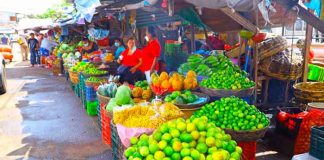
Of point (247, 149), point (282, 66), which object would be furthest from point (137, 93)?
point (282, 66)

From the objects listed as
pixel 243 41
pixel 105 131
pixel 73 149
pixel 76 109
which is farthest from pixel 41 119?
pixel 243 41

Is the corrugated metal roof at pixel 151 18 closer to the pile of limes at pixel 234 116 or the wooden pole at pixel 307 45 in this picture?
the wooden pole at pixel 307 45

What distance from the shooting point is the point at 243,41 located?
7180mm

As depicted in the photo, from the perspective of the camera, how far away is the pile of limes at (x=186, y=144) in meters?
2.32

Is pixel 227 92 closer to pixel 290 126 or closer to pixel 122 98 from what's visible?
pixel 290 126

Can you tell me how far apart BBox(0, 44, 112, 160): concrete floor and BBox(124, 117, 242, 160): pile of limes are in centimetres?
258

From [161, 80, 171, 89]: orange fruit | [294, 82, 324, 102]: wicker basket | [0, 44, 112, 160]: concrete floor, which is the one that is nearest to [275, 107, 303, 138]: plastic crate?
[294, 82, 324, 102]: wicker basket

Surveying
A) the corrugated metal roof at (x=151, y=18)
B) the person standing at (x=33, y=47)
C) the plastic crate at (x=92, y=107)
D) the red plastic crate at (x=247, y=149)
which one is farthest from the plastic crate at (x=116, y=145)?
the person standing at (x=33, y=47)

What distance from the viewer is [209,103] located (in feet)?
14.4

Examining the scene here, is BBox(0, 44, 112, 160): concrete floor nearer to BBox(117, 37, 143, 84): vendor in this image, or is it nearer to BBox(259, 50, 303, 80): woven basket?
BBox(117, 37, 143, 84): vendor

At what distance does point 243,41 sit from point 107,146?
13.2 ft

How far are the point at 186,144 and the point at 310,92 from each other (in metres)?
Result: 3.69

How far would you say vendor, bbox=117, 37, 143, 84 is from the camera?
6762 millimetres

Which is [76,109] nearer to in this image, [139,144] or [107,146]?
[107,146]
